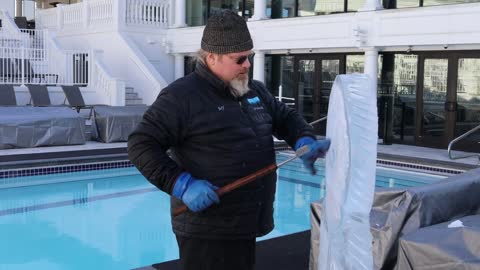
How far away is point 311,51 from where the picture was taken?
14.5m

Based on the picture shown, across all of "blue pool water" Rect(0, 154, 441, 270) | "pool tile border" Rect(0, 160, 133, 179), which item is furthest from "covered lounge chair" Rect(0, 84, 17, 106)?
"blue pool water" Rect(0, 154, 441, 270)

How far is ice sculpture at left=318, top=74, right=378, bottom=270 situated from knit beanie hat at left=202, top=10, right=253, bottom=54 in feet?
1.32

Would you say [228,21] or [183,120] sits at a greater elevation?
[228,21]

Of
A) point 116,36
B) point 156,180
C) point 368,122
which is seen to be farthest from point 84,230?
point 116,36

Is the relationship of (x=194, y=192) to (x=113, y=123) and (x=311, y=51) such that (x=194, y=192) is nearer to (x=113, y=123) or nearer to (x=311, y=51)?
(x=113, y=123)

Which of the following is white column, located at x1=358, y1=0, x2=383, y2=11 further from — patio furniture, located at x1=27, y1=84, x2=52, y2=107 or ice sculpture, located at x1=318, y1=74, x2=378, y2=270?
ice sculpture, located at x1=318, y1=74, x2=378, y2=270

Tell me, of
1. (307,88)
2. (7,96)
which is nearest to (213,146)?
(7,96)

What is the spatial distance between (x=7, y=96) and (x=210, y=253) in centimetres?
1220

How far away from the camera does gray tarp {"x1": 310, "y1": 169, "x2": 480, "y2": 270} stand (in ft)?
10.3

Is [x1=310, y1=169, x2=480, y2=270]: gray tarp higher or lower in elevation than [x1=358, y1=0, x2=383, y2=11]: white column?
lower

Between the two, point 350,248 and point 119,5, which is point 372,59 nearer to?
point 119,5

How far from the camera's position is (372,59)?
41.4ft

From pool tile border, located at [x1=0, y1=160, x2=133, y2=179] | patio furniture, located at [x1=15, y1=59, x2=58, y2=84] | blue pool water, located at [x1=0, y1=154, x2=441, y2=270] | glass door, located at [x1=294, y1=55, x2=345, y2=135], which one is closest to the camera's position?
blue pool water, located at [x1=0, y1=154, x2=441, y2=270]

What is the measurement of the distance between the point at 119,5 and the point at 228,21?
613 inches
